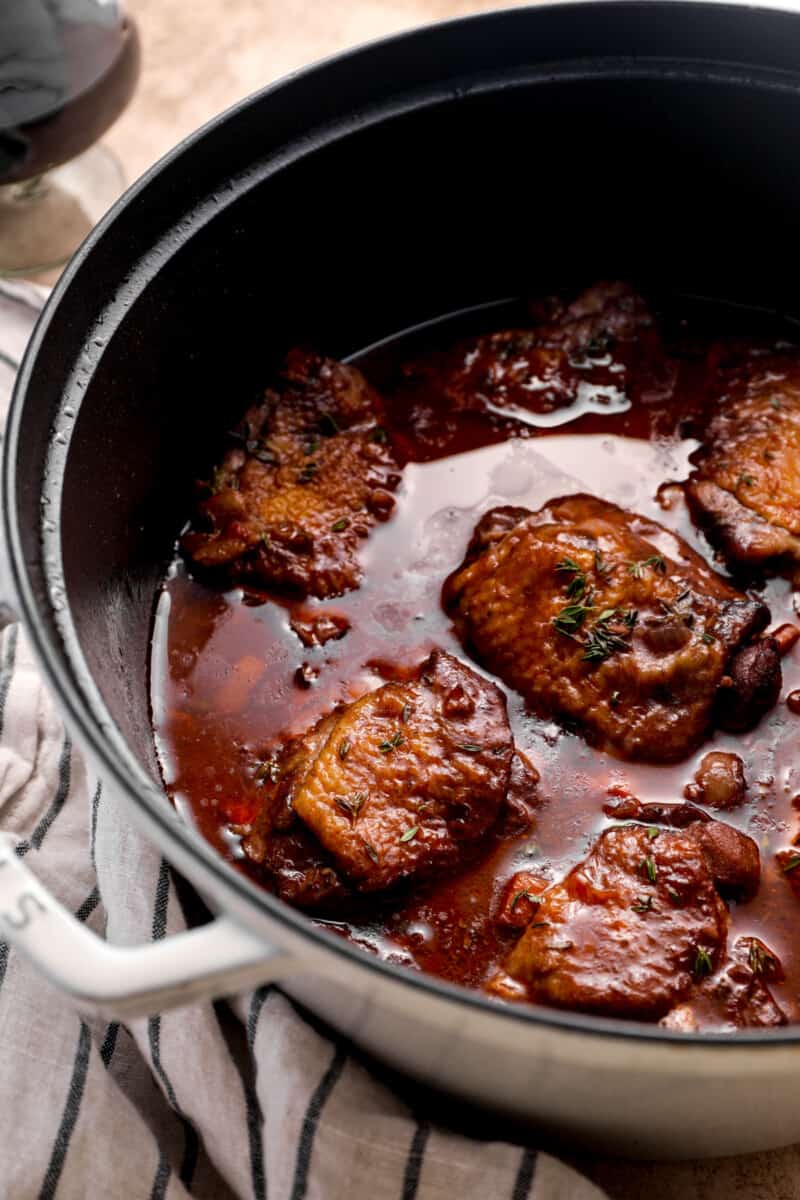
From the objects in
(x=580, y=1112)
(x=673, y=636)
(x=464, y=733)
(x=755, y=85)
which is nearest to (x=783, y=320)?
(x=755, y=85)

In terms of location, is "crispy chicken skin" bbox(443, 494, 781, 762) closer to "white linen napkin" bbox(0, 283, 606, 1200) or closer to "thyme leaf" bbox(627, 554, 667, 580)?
"thyme leaf" bbox(627, 554, 667, 580)

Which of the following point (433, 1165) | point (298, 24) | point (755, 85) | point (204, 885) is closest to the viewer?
point (204, 885)

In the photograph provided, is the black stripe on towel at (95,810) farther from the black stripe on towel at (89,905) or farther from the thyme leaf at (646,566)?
the thyme leaf at (646,566)

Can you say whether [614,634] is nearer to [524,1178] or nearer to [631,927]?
[631,927]

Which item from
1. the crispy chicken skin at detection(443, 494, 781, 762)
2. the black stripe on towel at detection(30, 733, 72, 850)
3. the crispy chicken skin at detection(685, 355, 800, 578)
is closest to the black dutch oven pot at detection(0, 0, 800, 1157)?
the black stripe on towel at detection(30, 733, 72, 850)

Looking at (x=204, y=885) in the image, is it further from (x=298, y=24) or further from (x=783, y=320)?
(x=298, y=24)

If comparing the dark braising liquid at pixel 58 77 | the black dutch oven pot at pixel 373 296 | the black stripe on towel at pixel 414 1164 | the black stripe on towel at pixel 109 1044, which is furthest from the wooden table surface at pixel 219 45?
the black stripe on towel at pixel 414 1164

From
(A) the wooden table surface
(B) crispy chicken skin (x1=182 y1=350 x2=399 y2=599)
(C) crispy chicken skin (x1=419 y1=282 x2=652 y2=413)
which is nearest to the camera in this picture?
(B) crispy chicken skin (x1=182 y1=350 x2=399 y2=599)

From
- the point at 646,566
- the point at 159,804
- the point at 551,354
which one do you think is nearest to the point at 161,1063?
the point at 159,804
